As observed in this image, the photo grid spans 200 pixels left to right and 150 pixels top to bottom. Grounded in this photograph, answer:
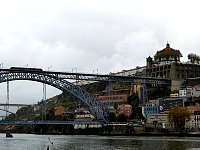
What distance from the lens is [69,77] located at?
83000 mm

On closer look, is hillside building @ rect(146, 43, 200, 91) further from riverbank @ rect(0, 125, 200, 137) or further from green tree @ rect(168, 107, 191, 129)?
green tree @ rect(168, 107, 191, 129)

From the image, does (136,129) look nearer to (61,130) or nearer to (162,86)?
(162,86)

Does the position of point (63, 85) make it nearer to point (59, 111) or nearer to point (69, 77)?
point (69, 77)

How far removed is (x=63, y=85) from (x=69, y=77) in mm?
4177

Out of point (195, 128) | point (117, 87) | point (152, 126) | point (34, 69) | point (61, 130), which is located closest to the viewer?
point (34, 69)

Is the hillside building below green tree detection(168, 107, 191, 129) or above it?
above

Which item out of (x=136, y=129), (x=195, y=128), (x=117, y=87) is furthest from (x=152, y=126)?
(x=117, y=87)

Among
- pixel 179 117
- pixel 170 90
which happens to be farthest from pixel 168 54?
pixel 179 117

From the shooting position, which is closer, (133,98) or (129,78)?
(129,78)

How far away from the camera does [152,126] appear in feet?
304

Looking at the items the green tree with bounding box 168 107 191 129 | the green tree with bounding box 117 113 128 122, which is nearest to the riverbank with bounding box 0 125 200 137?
the green tree with bounding box 168 107 191 129

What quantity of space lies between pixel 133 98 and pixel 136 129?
2454 cm

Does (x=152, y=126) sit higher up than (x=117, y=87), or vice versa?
(x=117, y=87)

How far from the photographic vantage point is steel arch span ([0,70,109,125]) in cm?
7338
